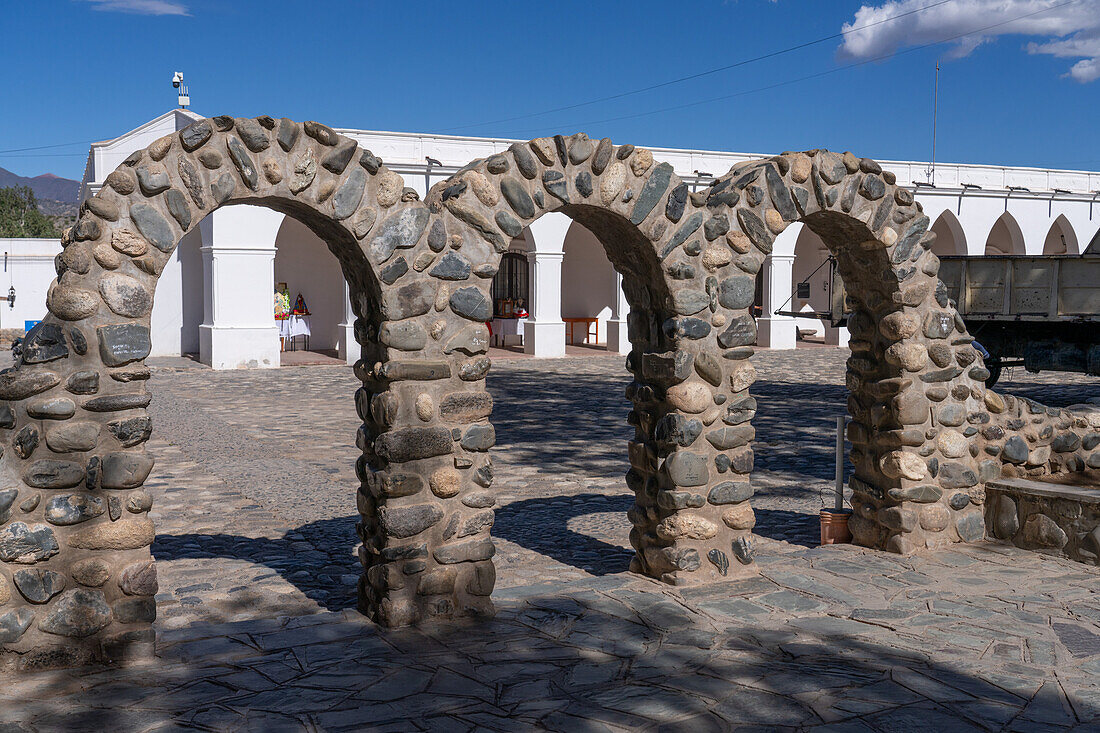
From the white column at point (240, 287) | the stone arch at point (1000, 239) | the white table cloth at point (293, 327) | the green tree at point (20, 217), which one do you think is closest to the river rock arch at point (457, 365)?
the white column at point (240, 287)

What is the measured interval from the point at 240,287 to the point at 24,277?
26.0 ft

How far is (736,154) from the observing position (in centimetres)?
2067

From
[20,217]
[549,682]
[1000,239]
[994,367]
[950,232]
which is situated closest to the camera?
[549,682]

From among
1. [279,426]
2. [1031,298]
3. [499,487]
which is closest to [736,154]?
[1031,298]

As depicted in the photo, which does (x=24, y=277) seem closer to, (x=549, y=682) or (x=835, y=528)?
(x=835, y=528)

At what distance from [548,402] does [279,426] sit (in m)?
3.42

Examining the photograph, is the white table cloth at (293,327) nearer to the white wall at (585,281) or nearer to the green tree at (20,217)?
the white wall at (585,281)

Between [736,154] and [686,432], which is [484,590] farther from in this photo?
[736,154]

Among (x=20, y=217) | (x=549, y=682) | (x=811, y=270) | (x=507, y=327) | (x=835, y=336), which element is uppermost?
(x=20, y=217)

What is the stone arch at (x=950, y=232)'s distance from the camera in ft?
68.8

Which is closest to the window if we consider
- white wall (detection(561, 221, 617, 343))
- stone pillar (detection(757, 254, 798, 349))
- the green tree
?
white wall (detection(561, 221, 617, 343))

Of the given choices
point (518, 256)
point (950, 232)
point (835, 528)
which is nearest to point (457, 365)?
point (835, 528)

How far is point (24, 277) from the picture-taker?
67.9 feet

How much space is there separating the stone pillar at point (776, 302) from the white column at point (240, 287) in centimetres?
990
